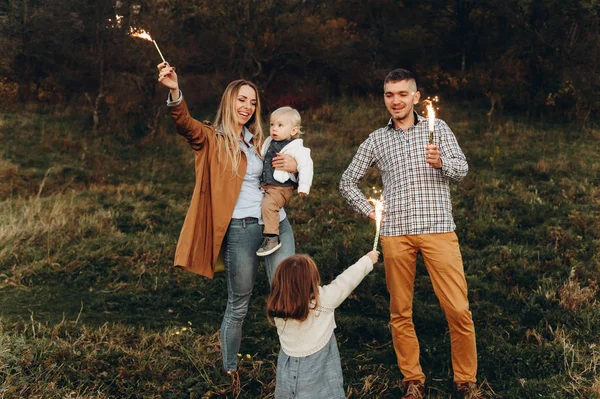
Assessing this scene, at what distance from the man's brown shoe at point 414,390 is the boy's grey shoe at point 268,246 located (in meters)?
1.48

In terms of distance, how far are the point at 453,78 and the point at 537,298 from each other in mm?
15630

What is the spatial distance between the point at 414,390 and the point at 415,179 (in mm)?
1591

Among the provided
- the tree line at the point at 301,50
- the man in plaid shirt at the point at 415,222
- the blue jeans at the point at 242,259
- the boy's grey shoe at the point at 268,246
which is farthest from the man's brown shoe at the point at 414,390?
the tree line at the point at 301,50

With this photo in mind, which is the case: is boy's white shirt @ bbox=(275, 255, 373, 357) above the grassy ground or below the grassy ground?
above

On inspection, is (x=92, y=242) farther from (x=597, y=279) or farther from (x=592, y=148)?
(x=592, y=148)

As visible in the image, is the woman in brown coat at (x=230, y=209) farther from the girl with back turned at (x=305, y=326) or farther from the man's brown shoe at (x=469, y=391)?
the man's brown shoe at (x=469, y=391)

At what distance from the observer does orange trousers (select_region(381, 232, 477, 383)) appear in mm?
3844

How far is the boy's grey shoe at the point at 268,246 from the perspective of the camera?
12.3ft

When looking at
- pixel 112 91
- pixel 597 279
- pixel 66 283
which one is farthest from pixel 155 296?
pixel 112 91

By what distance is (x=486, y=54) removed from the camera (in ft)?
67.8

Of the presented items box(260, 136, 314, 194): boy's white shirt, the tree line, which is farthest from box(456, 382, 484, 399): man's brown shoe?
the tree line

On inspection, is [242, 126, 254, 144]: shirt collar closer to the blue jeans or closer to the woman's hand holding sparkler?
the blue jeans

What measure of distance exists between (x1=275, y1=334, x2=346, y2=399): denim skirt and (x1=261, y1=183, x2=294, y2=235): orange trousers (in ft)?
2.97

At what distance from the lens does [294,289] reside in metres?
3.12
